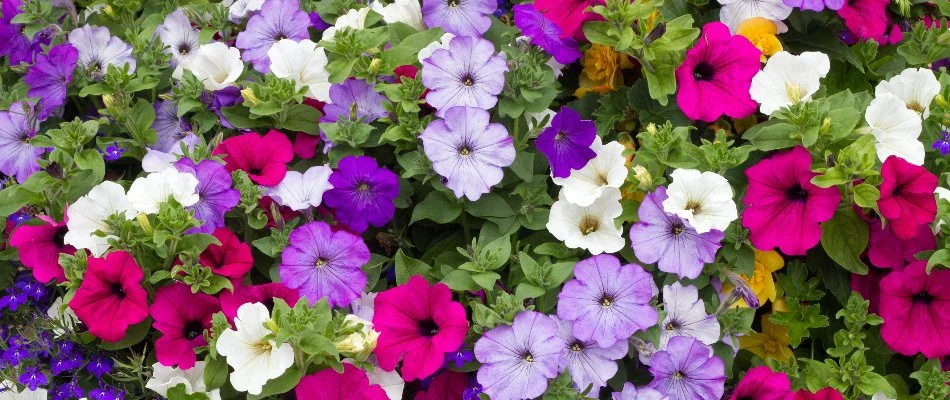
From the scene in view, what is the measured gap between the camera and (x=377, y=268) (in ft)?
6.72

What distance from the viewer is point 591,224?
6.60ft

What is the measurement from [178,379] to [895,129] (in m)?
1.52

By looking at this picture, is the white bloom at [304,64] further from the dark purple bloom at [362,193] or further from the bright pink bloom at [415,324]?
the bright pink bloom at [415,324]

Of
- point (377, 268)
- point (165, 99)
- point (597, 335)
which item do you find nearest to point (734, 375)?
point (597, 335)

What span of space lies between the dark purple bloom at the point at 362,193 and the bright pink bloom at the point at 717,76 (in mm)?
658

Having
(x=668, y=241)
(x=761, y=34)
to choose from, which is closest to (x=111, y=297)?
(x=668, y=241)

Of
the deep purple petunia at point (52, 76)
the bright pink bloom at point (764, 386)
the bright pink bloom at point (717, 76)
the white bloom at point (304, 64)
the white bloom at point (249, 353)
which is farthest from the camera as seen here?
the deep purple petunia at point (52, 76)

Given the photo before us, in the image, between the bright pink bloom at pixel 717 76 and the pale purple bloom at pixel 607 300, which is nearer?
the pale purple bloom at pixel 607 300

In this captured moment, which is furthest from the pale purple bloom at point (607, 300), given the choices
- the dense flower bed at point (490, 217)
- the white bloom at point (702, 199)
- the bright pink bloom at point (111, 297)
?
the bright pink bloom at point (111, 297)

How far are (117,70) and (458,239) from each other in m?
0.89

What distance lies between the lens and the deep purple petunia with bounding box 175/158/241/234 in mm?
1947

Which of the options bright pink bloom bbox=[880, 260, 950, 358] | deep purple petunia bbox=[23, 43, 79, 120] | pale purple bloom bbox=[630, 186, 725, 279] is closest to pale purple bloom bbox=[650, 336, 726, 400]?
pale purple bloom bbox=[630, 186, 725, 279]

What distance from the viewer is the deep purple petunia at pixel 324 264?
1.90m

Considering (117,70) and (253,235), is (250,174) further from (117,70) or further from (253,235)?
(117,70)
